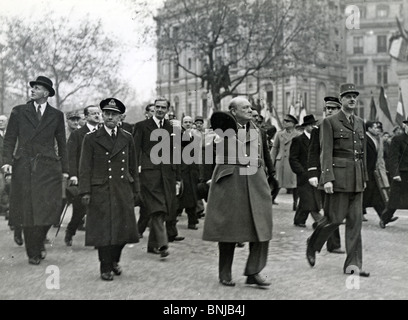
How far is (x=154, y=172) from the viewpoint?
28.9ft

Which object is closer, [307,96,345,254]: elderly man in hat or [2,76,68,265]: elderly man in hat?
[2,76,68,265]: elderly man in hat

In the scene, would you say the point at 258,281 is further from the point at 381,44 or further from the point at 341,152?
the point at 381,44

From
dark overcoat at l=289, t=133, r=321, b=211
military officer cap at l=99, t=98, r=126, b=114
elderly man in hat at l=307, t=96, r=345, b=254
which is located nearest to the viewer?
military officer cap at l=99, t=98, r=126, b=114

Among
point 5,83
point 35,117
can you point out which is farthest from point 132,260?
point 5,83

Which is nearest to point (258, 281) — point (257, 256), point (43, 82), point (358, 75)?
point (257, 256)

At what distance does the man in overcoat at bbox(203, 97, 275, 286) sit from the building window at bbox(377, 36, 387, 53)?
239ft

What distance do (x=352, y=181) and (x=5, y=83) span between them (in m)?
24.9

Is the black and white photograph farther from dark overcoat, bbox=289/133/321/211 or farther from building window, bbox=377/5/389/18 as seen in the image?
building window, bbox=377/5/389/18

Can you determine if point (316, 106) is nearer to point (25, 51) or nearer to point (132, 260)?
point (25, 51)

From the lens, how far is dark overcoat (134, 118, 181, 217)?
8734mm

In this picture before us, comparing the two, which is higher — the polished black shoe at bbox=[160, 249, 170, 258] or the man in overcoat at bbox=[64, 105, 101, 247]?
the man in overcoat at bbox=[64, 105, 101, 247]

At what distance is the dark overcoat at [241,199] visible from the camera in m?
6.77

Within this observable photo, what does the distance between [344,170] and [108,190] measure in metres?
2.62

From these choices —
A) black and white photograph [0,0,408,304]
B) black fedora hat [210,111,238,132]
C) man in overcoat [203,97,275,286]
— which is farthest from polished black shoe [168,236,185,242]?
black fedora hat [210,111,238,132]
